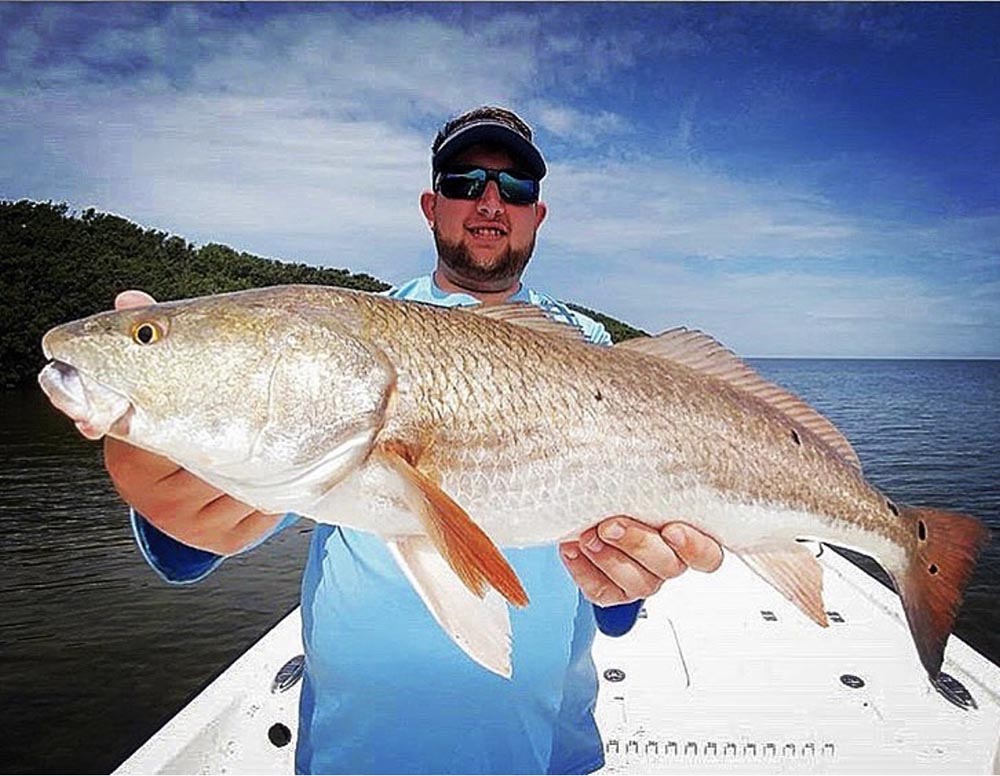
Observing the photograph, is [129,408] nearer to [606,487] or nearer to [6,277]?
[606,487]

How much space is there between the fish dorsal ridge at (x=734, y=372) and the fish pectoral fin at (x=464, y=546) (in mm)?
689

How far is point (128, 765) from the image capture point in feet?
10.1

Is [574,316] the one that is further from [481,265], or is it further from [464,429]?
[464,429]

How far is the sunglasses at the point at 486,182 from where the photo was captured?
2879 millimetres

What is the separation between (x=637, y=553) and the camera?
178 centimetres

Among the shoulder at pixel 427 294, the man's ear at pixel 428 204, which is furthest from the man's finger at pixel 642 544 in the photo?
the man's ear at pixel 428 204

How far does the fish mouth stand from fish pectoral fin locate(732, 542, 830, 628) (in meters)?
1.34

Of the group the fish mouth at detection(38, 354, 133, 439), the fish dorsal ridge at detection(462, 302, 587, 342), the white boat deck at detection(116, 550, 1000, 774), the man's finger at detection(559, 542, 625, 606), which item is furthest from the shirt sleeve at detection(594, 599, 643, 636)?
the white boat deck at detection(116, 550, 1000, 774)

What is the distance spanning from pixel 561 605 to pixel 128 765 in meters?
1.83

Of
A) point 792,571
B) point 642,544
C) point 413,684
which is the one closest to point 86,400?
point 642,544

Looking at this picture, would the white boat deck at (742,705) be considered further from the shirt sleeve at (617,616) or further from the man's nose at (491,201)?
the man's nose at (491,201)

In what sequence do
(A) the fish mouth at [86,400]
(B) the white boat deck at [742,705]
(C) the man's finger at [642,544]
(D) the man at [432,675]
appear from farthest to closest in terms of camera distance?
(B) the white boat deck at [742,705] → (D) the man at [432,675] → (C) the man's finger at [642,544] → (A) the fish mouth at [86,400]

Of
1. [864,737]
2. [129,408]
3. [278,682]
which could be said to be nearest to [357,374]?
[129,408]

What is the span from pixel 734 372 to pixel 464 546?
88 cm
